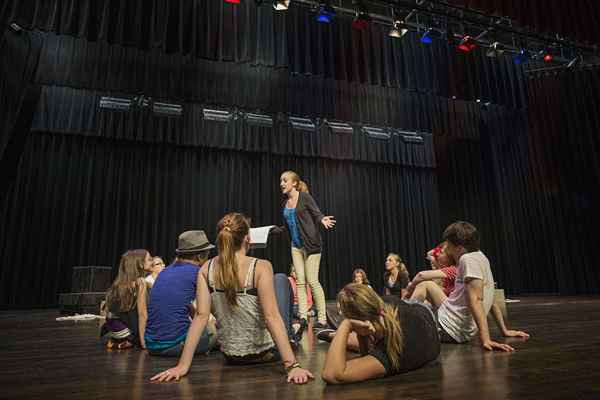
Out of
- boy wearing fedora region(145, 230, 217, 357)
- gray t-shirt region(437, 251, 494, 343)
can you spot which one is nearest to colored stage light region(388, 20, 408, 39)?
gray t-shirt region(437, 251, 494, 343)

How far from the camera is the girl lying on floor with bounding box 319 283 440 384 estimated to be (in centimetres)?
153

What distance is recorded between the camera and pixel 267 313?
5.56 ft

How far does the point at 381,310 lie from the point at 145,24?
18.6ft

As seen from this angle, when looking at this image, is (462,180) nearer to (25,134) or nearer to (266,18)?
(266,18)

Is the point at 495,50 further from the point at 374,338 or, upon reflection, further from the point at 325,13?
the point at 374,338

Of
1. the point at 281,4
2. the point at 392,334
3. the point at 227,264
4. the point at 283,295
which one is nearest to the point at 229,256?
the point at 227,264

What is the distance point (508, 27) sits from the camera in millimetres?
7121

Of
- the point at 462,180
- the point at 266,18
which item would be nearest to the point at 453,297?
the point at 266,18

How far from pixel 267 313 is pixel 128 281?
59.1 inches

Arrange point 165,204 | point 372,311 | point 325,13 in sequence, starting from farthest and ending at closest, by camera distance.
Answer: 1. point 165,204
2. point 325,13
3. point 372,311

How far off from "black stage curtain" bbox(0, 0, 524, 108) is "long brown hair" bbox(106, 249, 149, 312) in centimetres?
392

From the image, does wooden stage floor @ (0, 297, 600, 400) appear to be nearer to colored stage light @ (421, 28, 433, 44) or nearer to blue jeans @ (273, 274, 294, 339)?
blue jeans @ (273, 274, 294, 339)

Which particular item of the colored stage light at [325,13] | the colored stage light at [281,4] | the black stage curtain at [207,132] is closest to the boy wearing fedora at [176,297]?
the colored stage light at [281,4]

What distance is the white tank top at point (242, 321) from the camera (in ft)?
6.18
